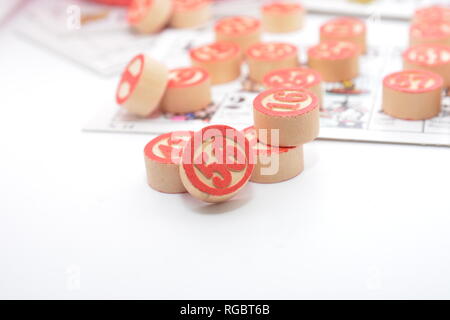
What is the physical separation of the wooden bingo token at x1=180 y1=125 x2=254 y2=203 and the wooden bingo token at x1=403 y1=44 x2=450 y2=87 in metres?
0.58

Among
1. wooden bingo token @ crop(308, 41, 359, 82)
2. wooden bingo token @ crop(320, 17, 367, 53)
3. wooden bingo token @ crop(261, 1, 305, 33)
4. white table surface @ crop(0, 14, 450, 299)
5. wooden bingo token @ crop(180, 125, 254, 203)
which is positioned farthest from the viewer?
wooden bingo token @ crop(261, 1, 305, 33)

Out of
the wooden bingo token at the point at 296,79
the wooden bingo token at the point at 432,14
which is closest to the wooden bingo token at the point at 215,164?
the wooden bingo token at the point at 296,79

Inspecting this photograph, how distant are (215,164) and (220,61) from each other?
1.91ft

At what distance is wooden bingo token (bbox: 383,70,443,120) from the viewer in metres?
1.38

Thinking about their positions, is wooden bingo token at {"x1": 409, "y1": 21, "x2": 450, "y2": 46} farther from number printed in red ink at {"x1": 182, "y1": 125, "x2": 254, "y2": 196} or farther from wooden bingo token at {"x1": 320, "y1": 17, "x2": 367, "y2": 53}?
number printed in red ink at {"x1": 182, "y1": 125, "x2": 254, "y2": 196}

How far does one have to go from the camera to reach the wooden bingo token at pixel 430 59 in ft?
4.92

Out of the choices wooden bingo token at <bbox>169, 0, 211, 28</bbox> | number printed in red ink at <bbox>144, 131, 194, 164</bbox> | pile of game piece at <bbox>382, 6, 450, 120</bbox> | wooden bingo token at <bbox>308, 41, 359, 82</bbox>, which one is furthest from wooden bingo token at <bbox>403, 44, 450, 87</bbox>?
wooden bingo token at <bbox>169, 0, 211, 28</bbox>

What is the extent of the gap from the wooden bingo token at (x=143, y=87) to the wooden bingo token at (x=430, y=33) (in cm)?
67

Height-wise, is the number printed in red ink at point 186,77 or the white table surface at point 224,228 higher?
the number printed in red ink at point 186,77

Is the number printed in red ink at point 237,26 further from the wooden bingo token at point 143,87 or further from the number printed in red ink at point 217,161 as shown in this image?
the number printed in red ink at point 217,161

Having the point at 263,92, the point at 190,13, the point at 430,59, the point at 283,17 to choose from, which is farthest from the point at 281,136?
the point at 190,13

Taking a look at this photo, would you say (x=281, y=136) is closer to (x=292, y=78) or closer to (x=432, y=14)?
(x=292, y=78)

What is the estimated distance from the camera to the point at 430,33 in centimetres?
169

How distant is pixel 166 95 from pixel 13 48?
750mm
